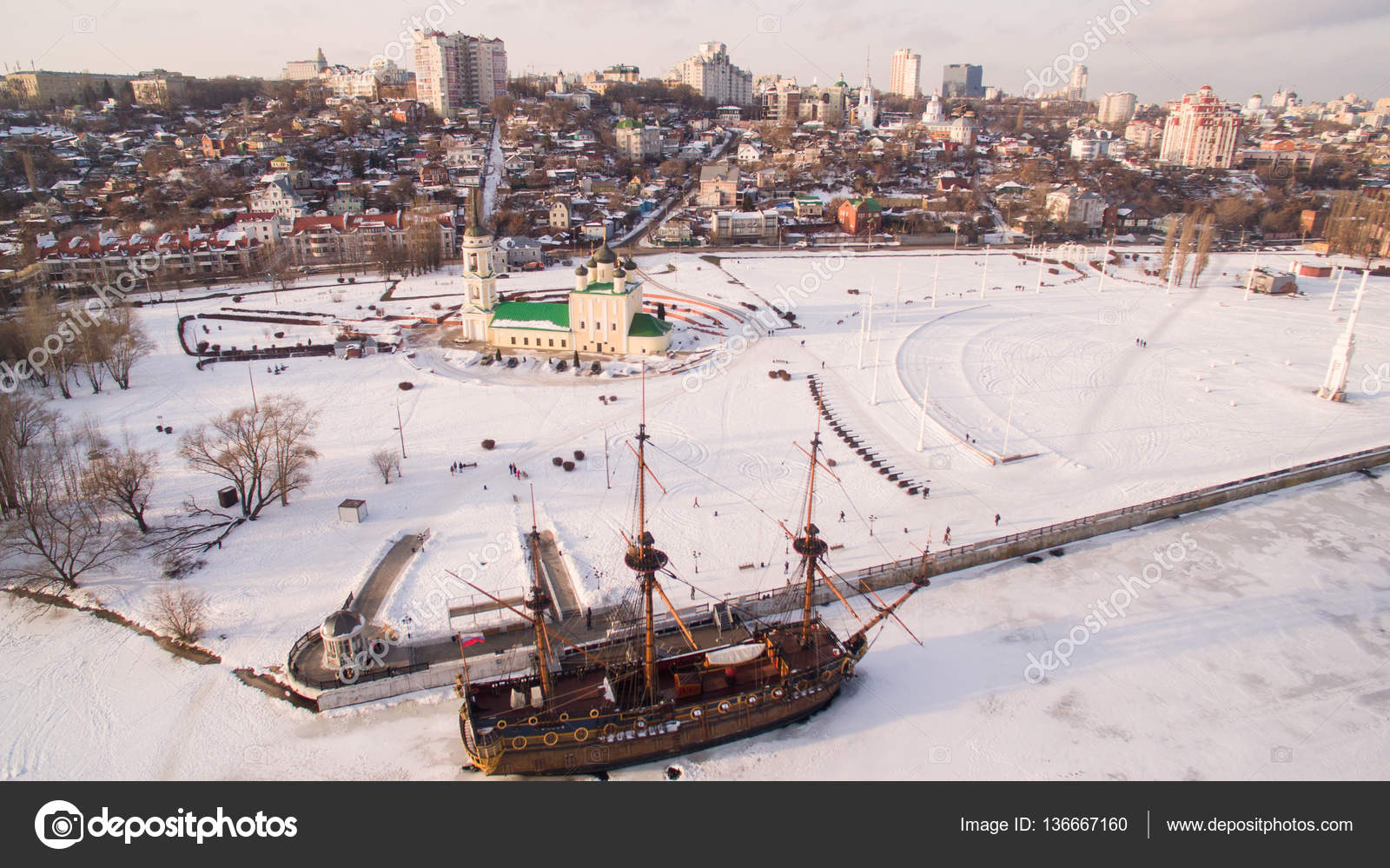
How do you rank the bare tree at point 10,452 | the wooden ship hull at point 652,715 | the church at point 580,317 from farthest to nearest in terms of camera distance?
the church at point 580,317
the bare tree at point 10,452
the wooden ship hull at point 652,715

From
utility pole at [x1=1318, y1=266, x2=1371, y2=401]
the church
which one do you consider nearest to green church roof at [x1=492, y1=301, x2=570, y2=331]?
the church

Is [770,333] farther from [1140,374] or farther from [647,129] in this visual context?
[647,129]

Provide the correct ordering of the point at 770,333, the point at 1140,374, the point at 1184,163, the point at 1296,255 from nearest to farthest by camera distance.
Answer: the point at 1140,374 < the point at 770,333 < the point at 1296,255 < the point at 1184,163

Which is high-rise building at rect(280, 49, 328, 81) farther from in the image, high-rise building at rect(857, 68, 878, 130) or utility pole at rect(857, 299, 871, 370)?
utility pole at rect(857, 299, 871, 370)

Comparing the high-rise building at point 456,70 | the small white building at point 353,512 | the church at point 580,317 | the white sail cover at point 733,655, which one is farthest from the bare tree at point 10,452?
the high-rise building at point 456,70

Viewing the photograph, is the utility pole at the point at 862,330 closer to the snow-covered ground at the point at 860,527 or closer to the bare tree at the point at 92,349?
the snow-covered ground at the point at 860,527

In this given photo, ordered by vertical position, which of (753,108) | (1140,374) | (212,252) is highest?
(753,108)
